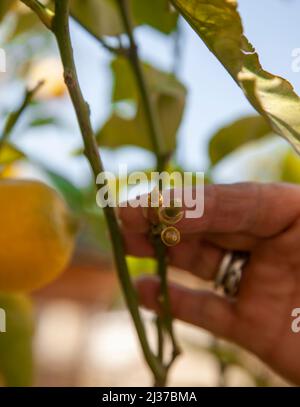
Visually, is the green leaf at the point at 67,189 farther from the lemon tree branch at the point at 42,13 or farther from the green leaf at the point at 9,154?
the lemon tree branch at the point at 42,13

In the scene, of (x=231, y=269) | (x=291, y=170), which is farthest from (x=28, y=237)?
(x=291, y=170)

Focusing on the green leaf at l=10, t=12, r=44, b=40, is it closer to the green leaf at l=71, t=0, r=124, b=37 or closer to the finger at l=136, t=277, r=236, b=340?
the green leaf at l=71, t=0, r=124, b=37

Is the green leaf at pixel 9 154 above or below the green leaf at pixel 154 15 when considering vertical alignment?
below

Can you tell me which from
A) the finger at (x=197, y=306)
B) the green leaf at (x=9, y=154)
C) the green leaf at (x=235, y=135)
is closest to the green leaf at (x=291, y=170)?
the green leaf at (x=235, y=135)

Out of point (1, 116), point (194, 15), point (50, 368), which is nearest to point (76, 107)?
point (194, 15)

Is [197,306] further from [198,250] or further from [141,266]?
[141,266]
